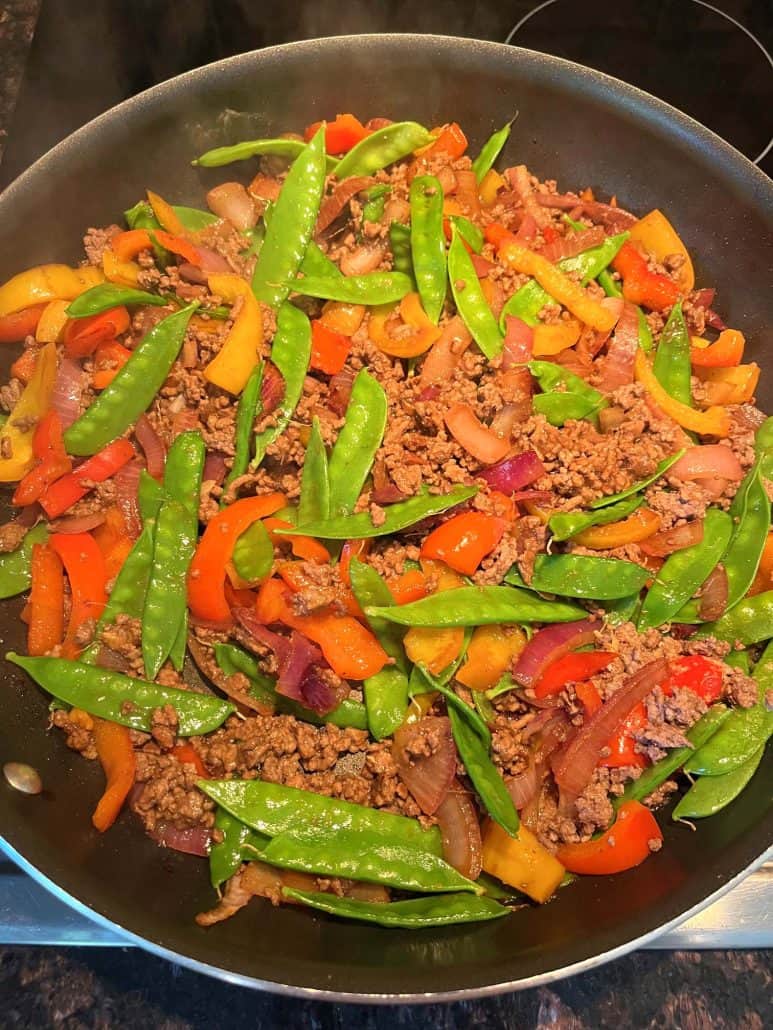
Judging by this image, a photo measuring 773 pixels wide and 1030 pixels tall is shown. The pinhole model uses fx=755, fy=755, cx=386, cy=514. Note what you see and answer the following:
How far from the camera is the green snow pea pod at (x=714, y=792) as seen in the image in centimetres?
261

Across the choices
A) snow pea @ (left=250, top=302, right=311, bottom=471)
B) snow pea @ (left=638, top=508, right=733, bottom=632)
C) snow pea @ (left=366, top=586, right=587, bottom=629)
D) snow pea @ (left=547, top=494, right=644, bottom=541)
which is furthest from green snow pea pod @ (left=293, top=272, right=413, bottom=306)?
snow pea @ (left=638, top=508, right=733, bottom=632)

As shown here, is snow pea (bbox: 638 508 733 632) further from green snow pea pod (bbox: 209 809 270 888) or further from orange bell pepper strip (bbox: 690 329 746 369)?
green snow pea pod (bbox: 209 809 270 888)

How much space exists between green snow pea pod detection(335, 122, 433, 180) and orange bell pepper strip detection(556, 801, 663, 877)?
303 cm

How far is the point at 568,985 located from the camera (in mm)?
2928

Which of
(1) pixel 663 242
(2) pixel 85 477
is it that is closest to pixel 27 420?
(2) pixel 85 477

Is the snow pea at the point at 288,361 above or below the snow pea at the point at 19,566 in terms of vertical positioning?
above

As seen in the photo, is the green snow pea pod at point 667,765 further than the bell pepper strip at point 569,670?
No

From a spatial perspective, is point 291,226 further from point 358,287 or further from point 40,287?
point 40,287

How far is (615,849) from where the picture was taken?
100 inches

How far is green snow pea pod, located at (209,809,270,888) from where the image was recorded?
2521mm

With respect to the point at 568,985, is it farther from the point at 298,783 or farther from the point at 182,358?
the point at 182,358

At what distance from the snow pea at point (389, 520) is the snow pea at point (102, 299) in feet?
4.06

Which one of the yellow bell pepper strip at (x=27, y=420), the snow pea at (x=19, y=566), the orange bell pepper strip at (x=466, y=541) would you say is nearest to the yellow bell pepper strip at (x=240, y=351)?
the yellow bell pepper strip at (x=27, y=420)

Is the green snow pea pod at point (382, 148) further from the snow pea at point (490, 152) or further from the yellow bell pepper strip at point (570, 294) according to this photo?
the yellow bell pepper strip at point (570, 294)
